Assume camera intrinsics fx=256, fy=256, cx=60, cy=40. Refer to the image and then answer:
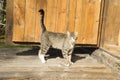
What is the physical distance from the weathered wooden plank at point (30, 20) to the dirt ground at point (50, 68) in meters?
0.43

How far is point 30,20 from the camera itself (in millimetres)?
4945

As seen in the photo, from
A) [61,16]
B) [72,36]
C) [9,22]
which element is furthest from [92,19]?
[9,22]

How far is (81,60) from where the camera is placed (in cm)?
520

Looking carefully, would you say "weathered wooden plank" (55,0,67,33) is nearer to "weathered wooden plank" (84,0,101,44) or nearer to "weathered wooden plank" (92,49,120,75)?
"weathered wooden plank" (84,0,101,44)

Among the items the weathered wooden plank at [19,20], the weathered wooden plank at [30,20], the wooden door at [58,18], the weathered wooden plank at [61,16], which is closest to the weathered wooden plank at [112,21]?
the wooden door at [58,18]

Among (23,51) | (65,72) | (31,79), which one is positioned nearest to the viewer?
(31,79)

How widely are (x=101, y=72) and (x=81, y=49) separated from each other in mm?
1829

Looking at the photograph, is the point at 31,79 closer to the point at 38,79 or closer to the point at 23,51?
the point at 38,79

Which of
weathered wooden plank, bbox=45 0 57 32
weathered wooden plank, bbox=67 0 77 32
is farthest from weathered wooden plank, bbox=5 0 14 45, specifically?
weathered wooden plank, bbox=67 0 77 32

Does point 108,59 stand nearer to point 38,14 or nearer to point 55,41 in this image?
point 55,41

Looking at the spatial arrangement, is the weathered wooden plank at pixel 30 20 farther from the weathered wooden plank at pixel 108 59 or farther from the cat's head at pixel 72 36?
the weathered wooden plank at pixel 108 59

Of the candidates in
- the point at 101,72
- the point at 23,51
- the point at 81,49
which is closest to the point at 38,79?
the point at 101,72

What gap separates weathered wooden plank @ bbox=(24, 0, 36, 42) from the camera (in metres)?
4.89

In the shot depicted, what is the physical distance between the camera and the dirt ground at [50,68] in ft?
13.6
